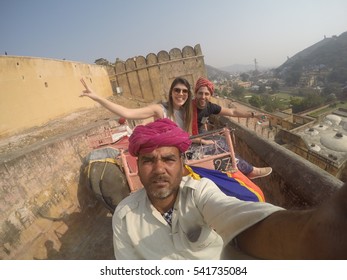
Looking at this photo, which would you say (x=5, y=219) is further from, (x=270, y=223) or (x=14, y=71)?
(x=14, y=71)

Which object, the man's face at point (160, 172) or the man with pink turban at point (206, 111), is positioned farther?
the man with pink turban at point (206, 111)

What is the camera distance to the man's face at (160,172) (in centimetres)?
146

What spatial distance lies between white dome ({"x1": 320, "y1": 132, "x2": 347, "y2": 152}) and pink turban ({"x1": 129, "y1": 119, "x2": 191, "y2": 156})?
1822 centimetres

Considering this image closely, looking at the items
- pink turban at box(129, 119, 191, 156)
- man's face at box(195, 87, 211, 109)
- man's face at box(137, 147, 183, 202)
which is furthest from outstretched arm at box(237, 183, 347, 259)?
man's face at box(195, 87, 211, 109)

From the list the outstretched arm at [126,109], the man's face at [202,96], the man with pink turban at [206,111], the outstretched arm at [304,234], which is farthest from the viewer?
the man's face at [202,96]

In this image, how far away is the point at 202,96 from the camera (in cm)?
320

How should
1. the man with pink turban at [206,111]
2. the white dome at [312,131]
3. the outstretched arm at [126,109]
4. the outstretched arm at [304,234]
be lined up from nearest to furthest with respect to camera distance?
the outstretched arm at [304,234], the outstretched arm at [126,109], the man with pink turban at [206,111], the white dome at [312,131]

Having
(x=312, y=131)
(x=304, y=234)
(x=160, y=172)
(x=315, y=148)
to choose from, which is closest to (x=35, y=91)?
(x=160, y=172)

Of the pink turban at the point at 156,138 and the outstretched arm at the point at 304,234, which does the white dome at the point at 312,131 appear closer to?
the pink turban at the point at 156,138

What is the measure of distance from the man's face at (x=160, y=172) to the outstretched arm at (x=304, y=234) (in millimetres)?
629

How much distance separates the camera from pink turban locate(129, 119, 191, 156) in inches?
59.2

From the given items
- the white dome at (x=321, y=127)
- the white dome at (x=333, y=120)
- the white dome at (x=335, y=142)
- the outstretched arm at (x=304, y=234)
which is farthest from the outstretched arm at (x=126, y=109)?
the white dome at (x=333, y=120)

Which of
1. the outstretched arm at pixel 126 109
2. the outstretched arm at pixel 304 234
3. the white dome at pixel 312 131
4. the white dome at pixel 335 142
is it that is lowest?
the white dome at pixel 335 142
